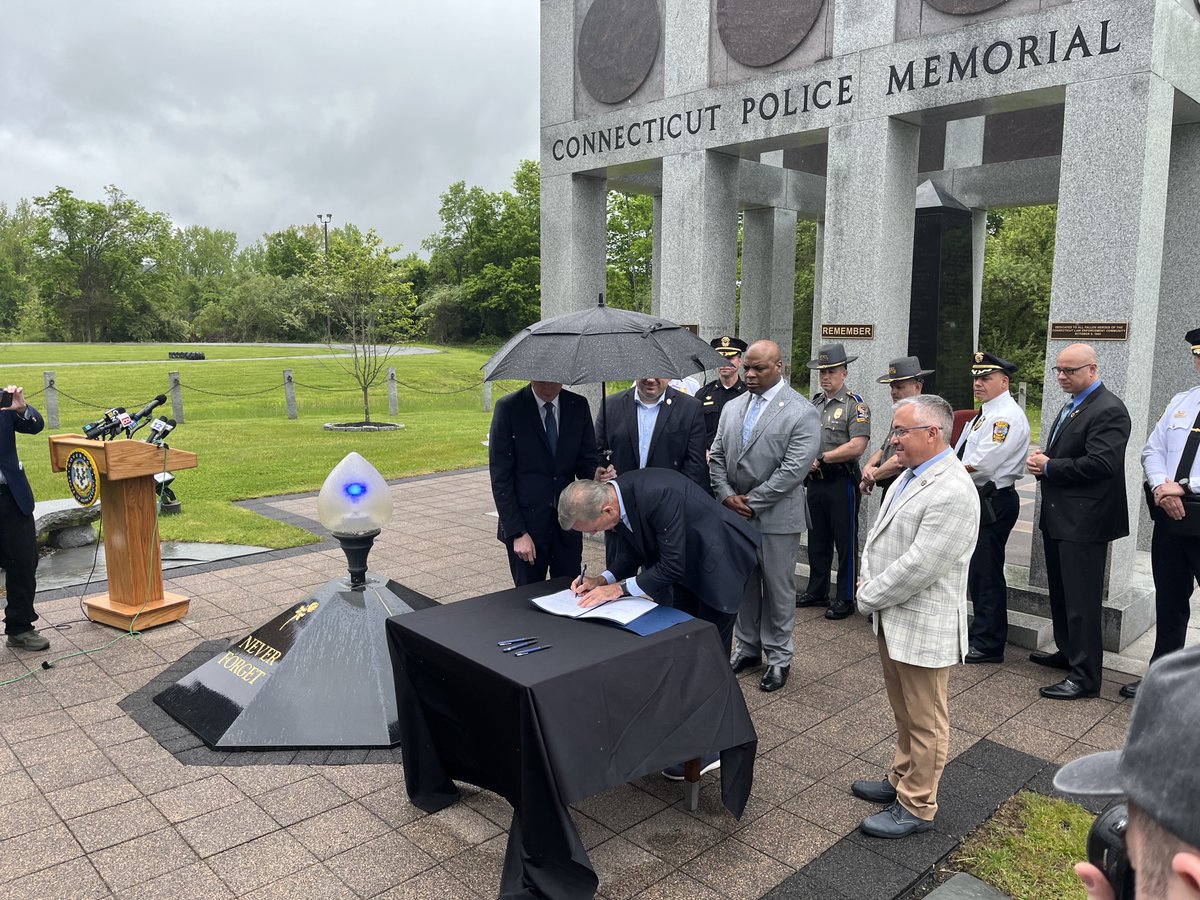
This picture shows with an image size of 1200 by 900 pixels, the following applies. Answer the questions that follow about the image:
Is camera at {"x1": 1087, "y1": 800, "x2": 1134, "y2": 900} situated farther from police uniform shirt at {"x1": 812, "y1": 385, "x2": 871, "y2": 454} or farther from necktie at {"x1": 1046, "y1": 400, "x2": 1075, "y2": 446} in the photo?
police uniform shirt at {"x1": 812, "y1": 385, "x2": 871, "y2": 454}

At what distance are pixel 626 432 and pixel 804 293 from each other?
23858mm

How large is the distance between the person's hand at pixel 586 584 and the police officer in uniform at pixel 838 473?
2679 mm

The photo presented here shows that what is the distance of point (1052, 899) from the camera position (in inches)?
126

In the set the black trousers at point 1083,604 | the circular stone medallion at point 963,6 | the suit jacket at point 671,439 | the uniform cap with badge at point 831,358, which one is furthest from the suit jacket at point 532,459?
the circular stone medallion at point 963,6

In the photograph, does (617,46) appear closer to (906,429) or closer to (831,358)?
(831,358)

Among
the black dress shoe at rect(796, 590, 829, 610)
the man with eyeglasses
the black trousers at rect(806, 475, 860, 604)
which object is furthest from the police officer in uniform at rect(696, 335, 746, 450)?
the man with eyeglasses

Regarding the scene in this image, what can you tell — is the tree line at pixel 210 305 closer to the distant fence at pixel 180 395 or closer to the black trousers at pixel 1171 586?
the distant fence at pixel 180 395

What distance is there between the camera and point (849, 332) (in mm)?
6543

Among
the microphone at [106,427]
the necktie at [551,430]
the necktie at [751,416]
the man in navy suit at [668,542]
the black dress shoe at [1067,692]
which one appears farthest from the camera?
the microphone at [106,427]

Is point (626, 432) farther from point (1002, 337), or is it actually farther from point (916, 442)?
point (1002, 337)

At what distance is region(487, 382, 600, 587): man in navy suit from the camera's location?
16.5ft

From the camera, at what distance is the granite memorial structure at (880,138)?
5320mm

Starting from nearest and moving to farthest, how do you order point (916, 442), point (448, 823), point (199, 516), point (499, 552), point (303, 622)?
point (916, 442), point (448, 823), point (303, 622), point (499, 552), point (199, 516)

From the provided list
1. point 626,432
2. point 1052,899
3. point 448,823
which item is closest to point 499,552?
point 626,432
